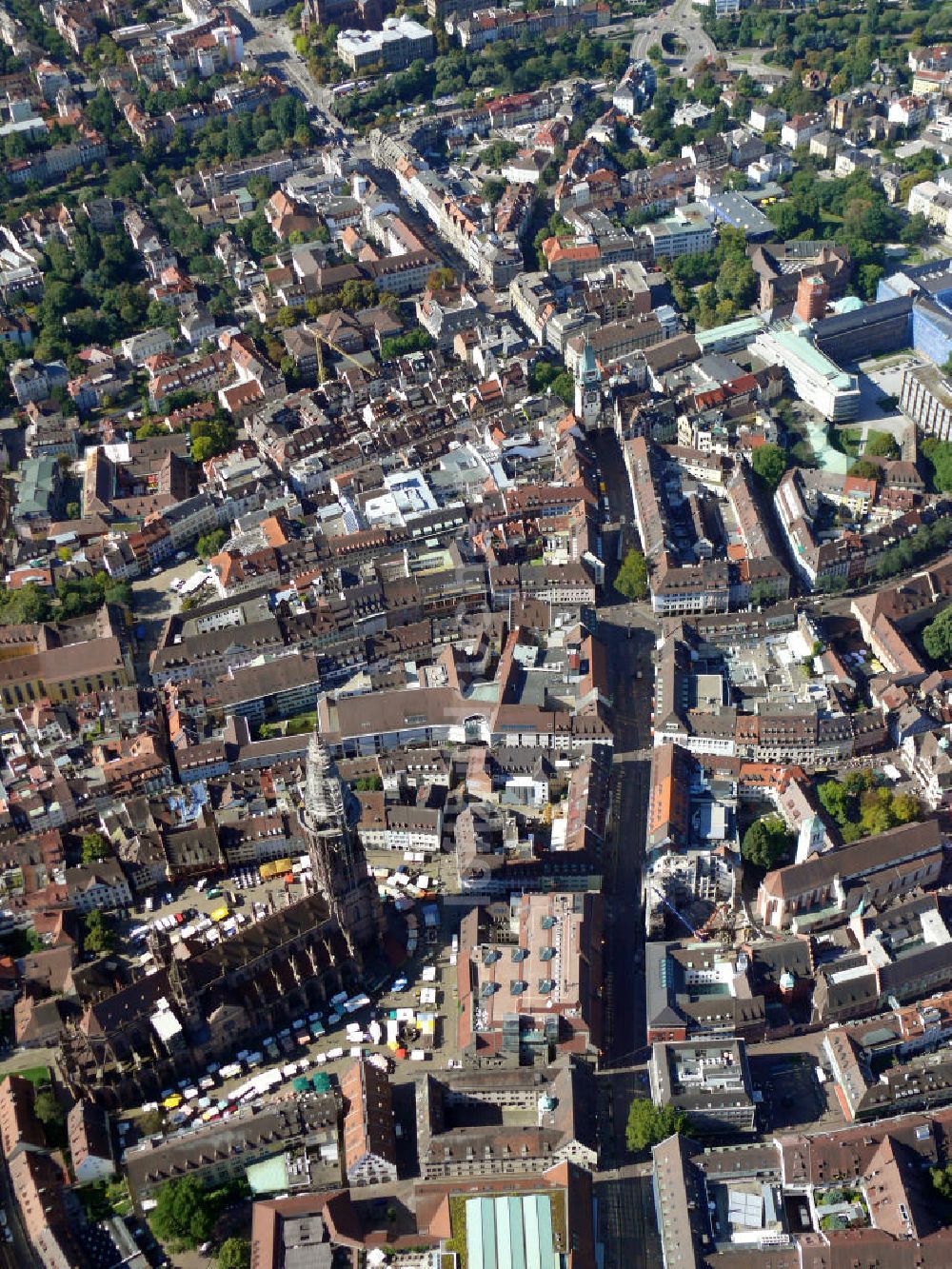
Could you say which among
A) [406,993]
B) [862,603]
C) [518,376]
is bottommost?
[406,993]

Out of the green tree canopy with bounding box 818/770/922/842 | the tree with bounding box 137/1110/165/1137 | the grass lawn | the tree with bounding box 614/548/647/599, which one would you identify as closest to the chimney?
the grass lawn

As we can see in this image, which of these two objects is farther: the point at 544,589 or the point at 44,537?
the point at 44,537

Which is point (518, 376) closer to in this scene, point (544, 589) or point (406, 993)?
point (544, 589)

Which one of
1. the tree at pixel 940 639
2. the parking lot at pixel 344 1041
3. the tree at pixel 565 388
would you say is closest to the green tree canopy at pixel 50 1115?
the parking lot at pixel 344 1041

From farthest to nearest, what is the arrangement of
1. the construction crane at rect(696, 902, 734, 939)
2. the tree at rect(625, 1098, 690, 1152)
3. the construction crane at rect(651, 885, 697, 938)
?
the construction crane at rect(651, 885, 697, 938) → the construction crane at rect(696, 902, 734, 939) → the tree at rect(625, 1098, 690, 1152)

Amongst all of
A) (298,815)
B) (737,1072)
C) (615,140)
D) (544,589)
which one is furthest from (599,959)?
(615,140)

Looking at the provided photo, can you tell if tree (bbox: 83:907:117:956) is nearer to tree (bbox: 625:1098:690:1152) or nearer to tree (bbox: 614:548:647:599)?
tree (bbox: 625:1098:690:1152)
